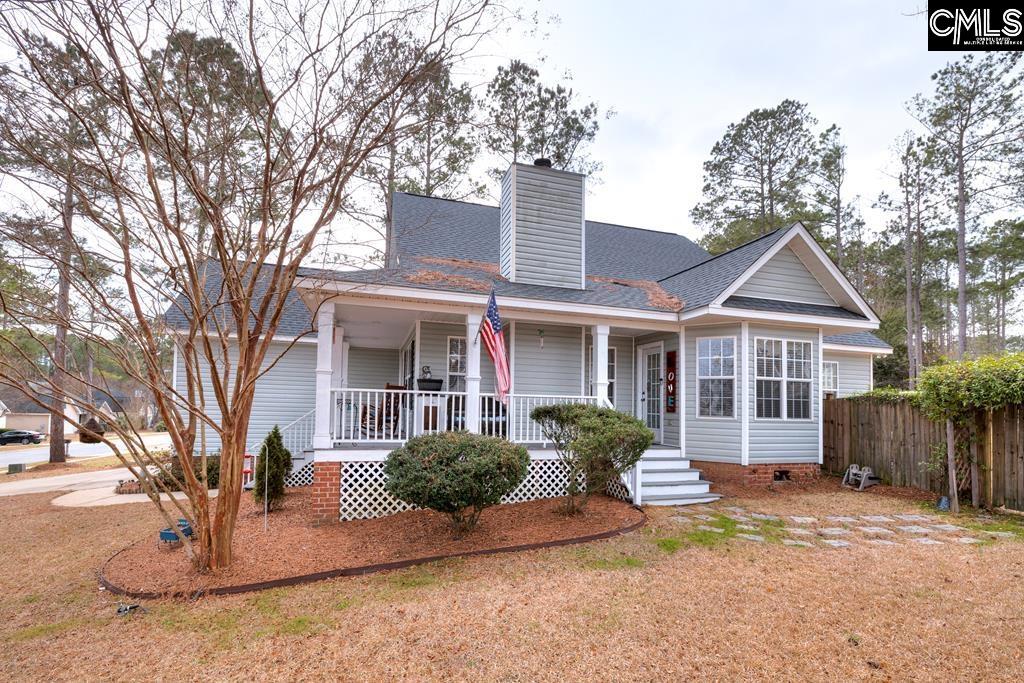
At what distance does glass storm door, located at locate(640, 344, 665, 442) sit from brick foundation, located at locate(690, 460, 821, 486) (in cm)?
128

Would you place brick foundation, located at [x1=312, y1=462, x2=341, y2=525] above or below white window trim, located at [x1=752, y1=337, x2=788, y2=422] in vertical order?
below

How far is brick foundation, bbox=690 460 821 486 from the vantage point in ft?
29.8

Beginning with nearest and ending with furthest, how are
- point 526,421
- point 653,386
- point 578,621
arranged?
point 578,621
point 526,421
point 653,386

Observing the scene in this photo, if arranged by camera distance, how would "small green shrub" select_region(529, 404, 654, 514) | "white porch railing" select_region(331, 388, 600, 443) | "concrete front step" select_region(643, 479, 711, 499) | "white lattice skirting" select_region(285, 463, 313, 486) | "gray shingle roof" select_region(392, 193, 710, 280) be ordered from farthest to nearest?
"gray shingle roof" select_region(392, 193, 710, 280) → "white lattice skirting" select_region(285, 463, 313, 486) → "concrete front step" select_region(643, 479, 711, 499) → "white porch railing" select_region(331, 388, 600, 443) → "small green shrub" select_region(529, 404, 654, 514)

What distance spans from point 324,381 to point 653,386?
6848 millimetres

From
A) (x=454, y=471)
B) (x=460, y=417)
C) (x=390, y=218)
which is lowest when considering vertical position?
(x=454, y=471)

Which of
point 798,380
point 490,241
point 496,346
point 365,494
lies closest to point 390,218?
point 490,241

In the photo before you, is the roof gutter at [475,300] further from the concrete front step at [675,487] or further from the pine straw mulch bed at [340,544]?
the pine straw mulch bed at [340,544]

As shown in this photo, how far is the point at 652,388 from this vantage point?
10.9 meters

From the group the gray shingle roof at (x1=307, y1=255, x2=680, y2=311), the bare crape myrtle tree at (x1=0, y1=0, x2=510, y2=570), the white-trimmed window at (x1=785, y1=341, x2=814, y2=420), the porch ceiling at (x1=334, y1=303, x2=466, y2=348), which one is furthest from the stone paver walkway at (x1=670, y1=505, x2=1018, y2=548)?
the bare crape myrtle tree at (x1=0, y1=0, x2=510, y2=570)

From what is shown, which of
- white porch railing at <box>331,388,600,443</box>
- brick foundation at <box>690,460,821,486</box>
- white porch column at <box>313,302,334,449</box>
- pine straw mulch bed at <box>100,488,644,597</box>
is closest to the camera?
pine straw mulch bed at <box>100,488,644,597</box>

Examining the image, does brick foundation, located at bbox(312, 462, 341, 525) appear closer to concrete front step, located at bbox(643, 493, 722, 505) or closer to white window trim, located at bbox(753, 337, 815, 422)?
concrete front step, located at bbox(643, 493, 722, 505)

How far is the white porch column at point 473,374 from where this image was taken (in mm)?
7977

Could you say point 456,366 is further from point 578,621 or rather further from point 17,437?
point 17,437
